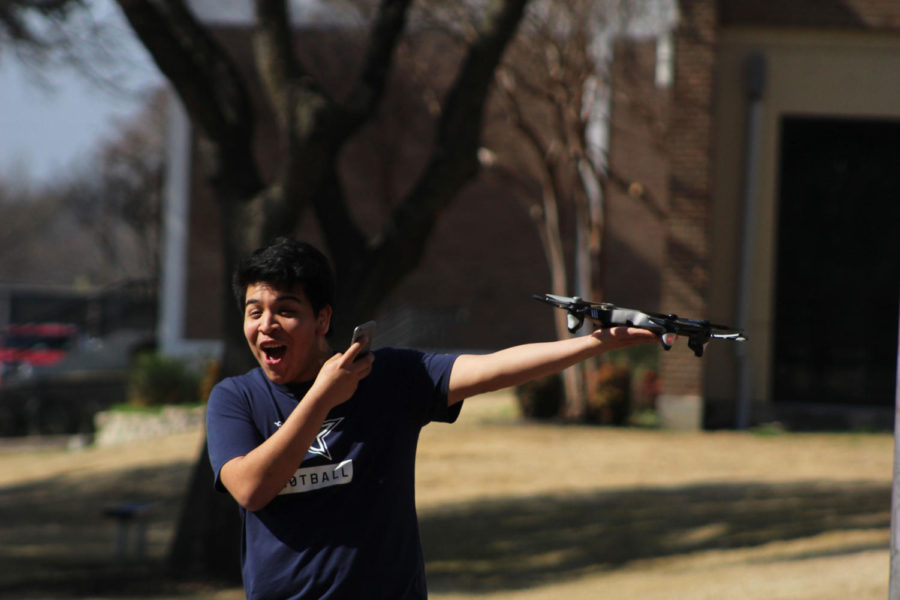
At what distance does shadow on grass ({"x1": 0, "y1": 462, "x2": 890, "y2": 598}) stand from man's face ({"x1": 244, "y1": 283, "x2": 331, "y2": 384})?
616 cm

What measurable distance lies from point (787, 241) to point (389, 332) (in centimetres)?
962

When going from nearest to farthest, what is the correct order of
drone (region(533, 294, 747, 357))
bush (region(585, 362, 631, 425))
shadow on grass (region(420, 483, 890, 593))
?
drone (region(533, 294, 747, 357)), shadow on grass (region(420, 483, 890, 593)), bush (region(585, 362, 631, 425))

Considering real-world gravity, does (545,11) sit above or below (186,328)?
above

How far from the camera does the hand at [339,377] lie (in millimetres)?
2518

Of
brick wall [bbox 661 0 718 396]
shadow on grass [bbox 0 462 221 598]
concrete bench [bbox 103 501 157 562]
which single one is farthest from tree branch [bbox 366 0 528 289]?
brick wall [bbox 661 0 718 396]

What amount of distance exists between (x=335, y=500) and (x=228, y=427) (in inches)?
12.0

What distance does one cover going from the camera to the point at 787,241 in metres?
16.1

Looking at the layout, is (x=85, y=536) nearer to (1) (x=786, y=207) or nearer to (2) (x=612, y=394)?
(2) (x=612, y=394)

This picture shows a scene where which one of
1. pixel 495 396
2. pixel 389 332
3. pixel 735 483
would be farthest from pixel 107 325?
pixel 735 483

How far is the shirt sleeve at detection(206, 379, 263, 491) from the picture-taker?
2744 mm

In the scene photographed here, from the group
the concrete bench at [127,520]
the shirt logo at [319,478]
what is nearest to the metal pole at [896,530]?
the shirt logo at [319,478]

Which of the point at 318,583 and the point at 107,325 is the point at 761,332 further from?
the point at 107,325

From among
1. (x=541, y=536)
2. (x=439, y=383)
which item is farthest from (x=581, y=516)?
(x=439, y=383)

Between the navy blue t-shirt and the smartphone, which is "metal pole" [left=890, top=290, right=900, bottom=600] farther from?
the smartphone
